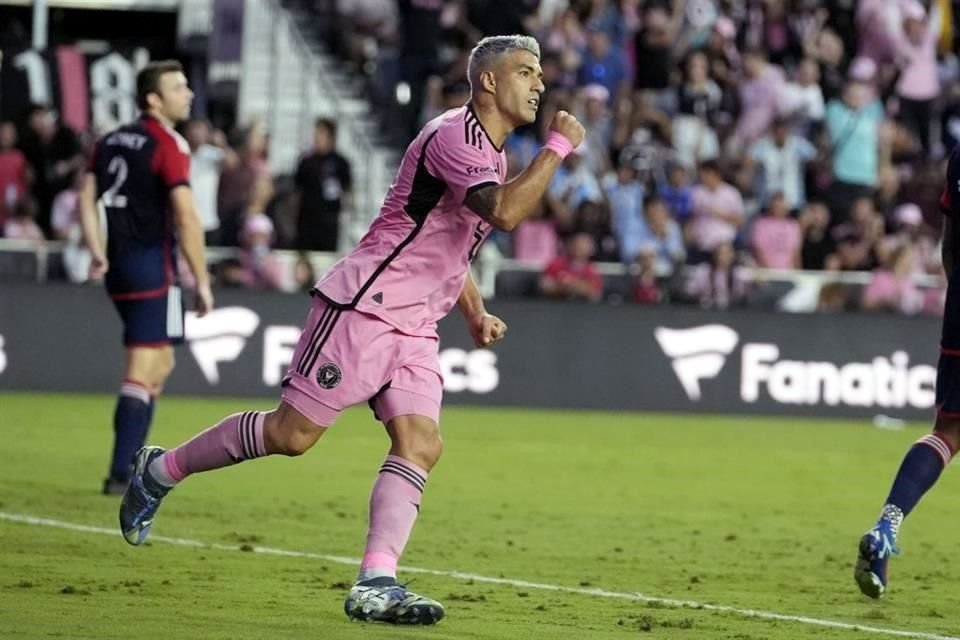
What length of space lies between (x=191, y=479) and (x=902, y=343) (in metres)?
10.3

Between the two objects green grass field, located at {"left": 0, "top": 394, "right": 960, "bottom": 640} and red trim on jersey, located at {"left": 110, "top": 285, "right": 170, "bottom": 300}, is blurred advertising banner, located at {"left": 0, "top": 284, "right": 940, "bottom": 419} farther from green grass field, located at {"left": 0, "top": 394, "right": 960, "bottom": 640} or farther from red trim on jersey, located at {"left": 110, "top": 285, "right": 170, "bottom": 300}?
red trim on jersey, located at {"left": 110, "top": 285, "right": 170, "bottom": 300}

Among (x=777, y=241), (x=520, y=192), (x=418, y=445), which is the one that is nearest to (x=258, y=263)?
(x=777, y=241)

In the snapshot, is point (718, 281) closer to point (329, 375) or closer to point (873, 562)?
point (873, 562)

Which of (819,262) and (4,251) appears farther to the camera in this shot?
(819,262)

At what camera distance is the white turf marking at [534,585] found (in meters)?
7.91

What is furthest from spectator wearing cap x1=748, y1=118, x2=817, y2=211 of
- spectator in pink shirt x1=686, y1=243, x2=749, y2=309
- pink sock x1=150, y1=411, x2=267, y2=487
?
pink sock x1=150, y1=411, x2=267, y2=487

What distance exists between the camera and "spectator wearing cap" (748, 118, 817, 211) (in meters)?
23.3

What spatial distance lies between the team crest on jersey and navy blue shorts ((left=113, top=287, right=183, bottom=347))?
4504 mm

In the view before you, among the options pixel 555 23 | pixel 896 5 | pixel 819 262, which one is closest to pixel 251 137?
pixel 555 23

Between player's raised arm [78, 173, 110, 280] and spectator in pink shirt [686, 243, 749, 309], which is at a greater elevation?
player's raised arm [78, 173, 110, 280]

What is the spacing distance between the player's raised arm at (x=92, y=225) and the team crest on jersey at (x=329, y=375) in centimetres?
473

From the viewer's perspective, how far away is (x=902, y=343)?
843 inches

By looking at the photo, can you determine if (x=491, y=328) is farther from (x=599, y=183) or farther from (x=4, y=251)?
(x=599, y=183)

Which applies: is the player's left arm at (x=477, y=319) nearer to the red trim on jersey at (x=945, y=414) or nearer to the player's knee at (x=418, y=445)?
the player's knee at (x=418, y=445)
